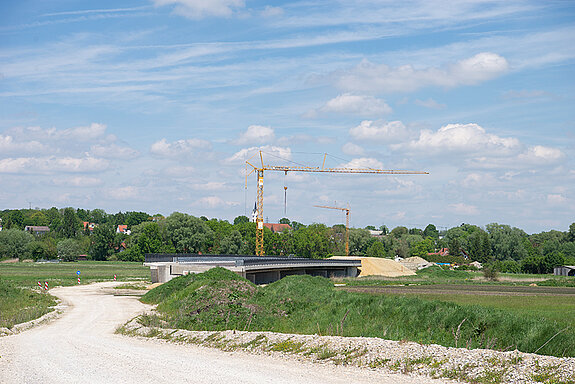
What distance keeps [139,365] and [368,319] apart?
44.3 feet

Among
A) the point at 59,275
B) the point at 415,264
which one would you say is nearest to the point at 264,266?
the point at 59,275

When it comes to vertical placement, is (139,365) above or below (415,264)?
above

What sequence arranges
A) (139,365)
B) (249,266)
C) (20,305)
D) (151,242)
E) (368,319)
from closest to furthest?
(139,365) → (368,319) → (20,305) → (249,266) → (151,242)

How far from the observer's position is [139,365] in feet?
71.1

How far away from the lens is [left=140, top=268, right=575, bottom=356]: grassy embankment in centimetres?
2503

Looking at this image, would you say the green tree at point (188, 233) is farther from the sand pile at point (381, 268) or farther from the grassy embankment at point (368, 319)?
the grassy embankment at point (368, 319)

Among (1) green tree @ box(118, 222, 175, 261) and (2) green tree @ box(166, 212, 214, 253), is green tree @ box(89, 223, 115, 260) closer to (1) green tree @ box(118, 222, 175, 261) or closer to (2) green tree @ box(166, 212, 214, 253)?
(1) green tree @ box(118, 222, 175, 261)

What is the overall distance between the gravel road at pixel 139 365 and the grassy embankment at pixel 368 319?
204 inches

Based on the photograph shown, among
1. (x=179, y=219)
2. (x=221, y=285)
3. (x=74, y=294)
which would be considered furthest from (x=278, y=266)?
(x=179, y=219)

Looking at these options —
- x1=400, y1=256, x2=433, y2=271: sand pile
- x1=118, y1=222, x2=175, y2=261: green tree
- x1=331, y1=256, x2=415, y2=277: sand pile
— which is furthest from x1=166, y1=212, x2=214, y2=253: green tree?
x1=331, y1=256, x2=415, y2=277: sand pile

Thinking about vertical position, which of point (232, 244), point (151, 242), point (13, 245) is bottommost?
point (13, 245)

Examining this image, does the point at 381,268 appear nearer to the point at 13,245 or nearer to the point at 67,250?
the point at 67,250

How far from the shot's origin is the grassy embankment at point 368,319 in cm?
2503

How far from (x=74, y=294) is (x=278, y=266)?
108 feet
